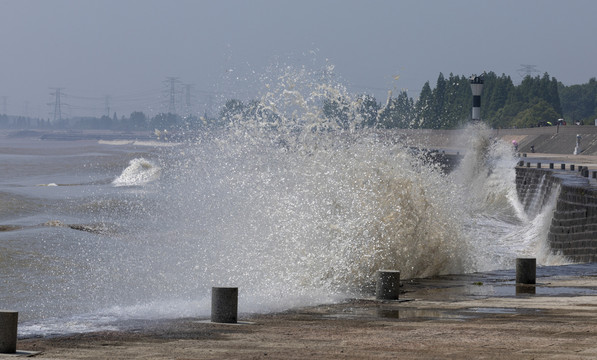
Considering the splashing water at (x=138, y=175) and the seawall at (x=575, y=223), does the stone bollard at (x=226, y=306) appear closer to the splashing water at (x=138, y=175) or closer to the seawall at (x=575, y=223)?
the seawall at (x=575, y=223)

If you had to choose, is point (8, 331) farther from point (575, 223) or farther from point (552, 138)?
point (552, 138)

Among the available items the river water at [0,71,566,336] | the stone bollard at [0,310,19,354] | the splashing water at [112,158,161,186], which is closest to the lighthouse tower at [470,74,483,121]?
the splashing water at [112,158,161,186]

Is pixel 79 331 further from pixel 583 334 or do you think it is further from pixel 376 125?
pixel 376 125

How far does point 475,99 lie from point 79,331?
166 feet

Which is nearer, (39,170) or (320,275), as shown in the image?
(320,275)

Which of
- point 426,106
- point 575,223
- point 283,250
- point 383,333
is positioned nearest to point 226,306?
point 383,333

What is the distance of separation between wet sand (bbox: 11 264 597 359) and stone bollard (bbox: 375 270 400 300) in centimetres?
12

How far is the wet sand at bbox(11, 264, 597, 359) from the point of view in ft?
21.2

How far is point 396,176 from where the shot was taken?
1395cm

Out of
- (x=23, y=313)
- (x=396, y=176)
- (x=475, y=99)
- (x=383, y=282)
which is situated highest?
(x=475, y=99)

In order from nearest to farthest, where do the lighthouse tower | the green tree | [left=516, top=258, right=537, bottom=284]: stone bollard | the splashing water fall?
[left=516, top=258, right=537, bottom=284]: stone bollard, the lighthouse tower, the splashing water, the green tree

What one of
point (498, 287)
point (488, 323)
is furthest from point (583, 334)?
point (498, 287)

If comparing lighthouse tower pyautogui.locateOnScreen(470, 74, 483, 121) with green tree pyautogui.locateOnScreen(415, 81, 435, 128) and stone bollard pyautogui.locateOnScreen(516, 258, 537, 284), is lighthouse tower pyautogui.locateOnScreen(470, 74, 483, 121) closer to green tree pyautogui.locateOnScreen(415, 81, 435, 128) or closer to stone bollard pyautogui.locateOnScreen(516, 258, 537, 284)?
stone bollard pyautogui.locateOnScreen(516, 258, 537, 284)

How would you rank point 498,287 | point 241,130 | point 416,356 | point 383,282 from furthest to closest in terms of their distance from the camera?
point 241,130, point 498,287, point 383,282, point 416,356
